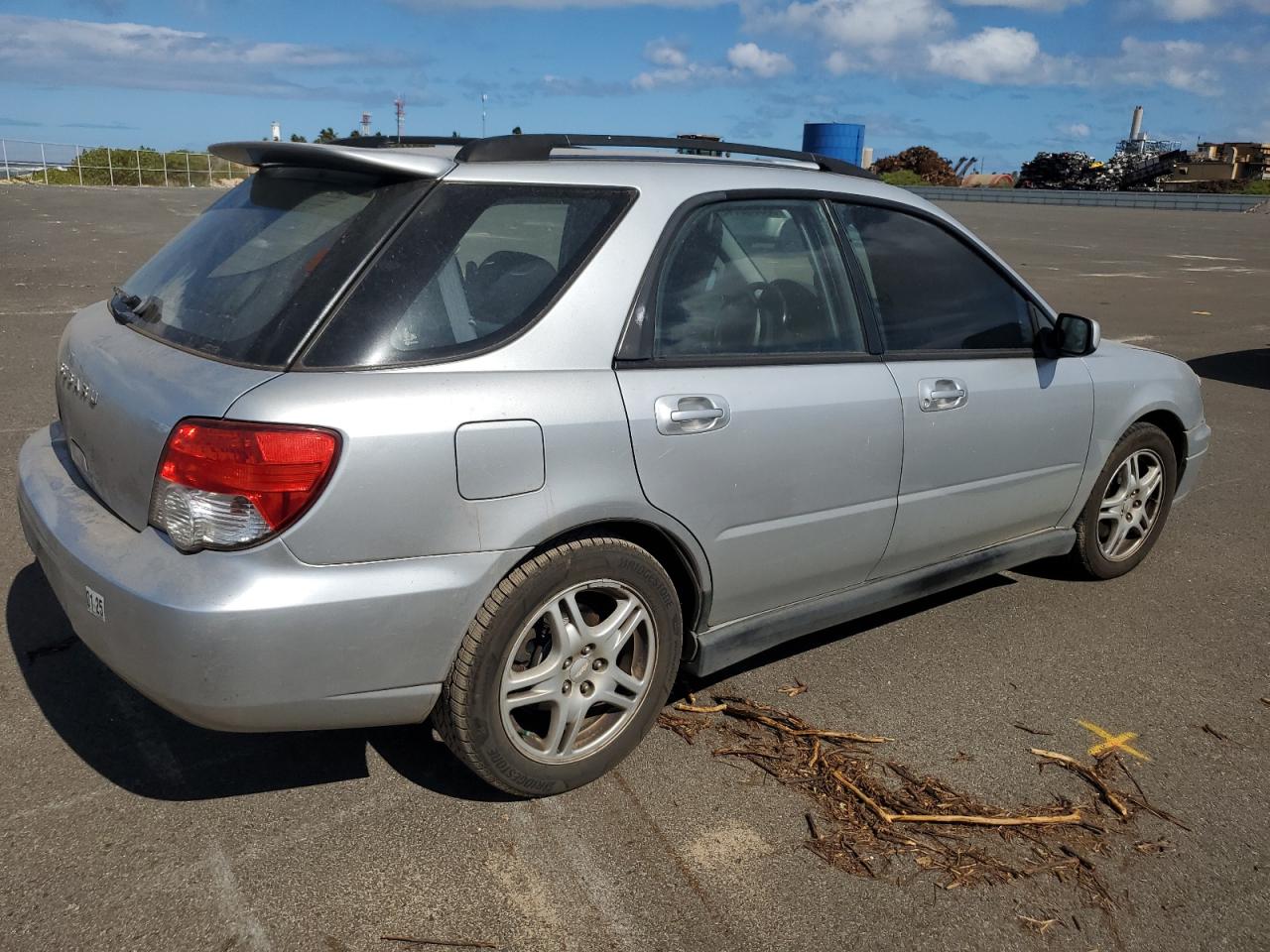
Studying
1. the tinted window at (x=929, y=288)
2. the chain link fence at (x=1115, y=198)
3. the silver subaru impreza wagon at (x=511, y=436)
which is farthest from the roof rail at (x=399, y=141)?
the chain link fence at (x=1115, y=198)

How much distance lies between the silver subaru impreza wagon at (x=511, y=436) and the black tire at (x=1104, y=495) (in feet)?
2.88

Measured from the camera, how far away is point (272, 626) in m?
2.48

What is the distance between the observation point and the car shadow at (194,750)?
3.08m

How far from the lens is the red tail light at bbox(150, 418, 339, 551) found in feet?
8.13

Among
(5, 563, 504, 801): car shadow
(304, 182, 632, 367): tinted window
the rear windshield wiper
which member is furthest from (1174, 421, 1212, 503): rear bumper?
the rear windshield wiper

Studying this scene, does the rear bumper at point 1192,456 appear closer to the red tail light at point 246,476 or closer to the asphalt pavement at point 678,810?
the asphalt pavement at point 678,810

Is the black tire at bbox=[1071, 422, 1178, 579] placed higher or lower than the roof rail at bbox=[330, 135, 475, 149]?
lower

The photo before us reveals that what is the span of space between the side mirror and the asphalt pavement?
3.65 ft

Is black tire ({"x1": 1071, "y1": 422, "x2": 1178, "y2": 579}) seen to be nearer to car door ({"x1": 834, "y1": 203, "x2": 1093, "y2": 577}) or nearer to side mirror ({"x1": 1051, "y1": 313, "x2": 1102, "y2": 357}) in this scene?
car door ({"x1": 834, "y1": 203, "x2": 1093, "y2": 577})

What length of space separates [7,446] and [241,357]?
4226mm

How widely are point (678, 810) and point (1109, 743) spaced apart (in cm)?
148

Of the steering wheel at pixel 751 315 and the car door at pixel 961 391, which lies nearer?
the steering wheel at pixel 751 315

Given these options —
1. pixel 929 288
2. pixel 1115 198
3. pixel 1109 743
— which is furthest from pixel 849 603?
pixel 1115 198

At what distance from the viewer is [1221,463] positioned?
7.00 meters
